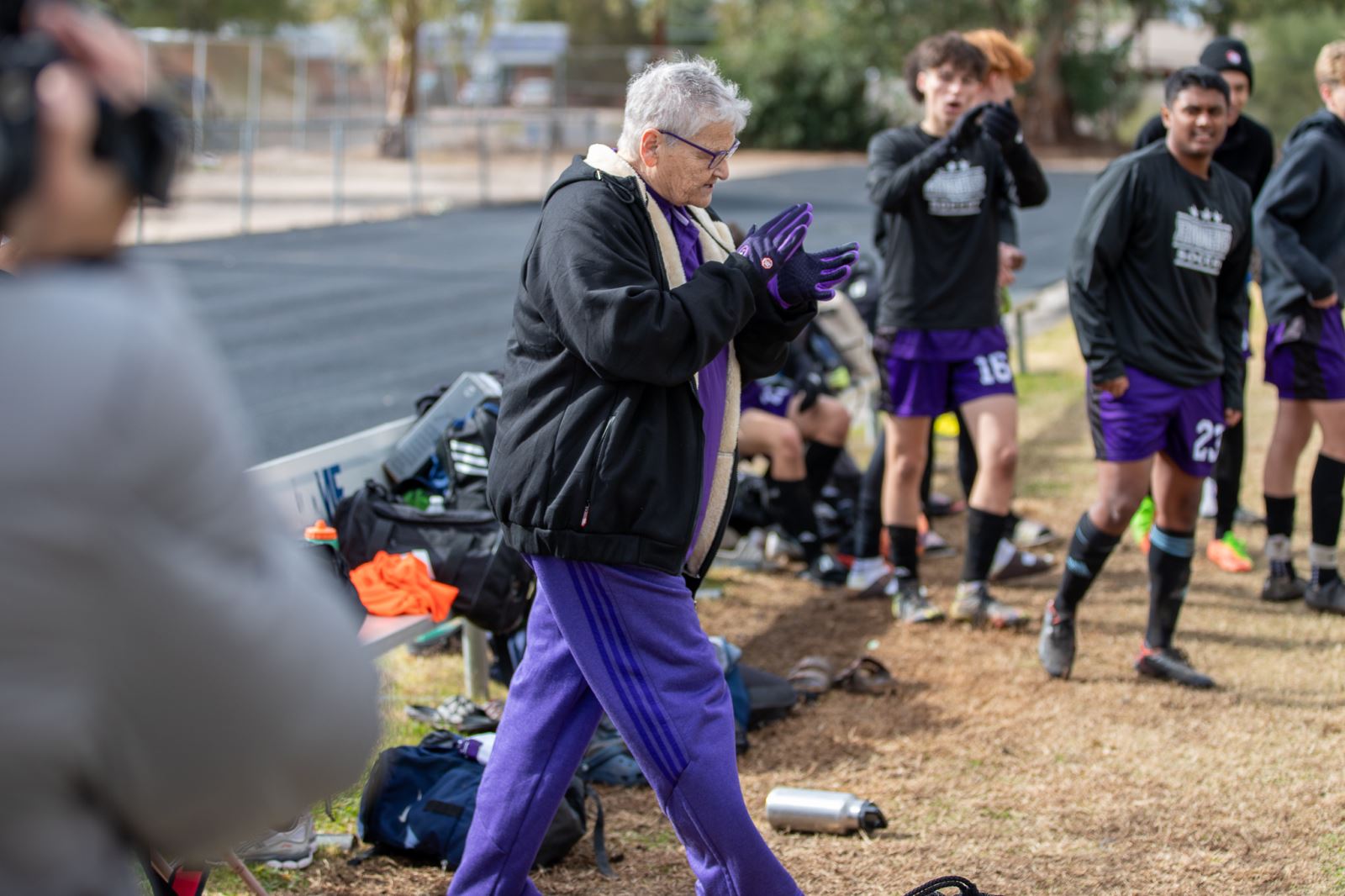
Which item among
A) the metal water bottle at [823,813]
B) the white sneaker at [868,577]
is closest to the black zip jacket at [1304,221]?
the white sneaker at [868,577]

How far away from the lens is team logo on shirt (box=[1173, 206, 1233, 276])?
490cm

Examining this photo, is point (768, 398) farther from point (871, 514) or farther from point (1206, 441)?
point (1206, 441)

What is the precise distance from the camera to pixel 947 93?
5758 mm

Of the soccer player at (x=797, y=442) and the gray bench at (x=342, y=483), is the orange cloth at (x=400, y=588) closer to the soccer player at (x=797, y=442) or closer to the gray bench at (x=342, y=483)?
the gray bench at (x=342, y=483)

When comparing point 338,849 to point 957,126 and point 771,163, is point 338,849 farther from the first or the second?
point 771,163

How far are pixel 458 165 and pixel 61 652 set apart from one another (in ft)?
90.6

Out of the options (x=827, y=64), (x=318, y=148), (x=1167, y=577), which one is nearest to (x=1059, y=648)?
(x=1167, y=577)

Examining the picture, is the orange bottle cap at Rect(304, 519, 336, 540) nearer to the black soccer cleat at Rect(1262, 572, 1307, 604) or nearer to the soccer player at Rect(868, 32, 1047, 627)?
the soccer player at Rect(868, 32, 1047, 627)

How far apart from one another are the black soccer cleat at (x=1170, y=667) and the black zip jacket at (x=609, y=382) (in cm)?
298

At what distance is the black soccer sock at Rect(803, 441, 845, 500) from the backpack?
3.22 m

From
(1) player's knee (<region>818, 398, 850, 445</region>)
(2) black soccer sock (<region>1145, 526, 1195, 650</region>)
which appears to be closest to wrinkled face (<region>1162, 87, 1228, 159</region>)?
(2) black soccer sock (<region>1145, 526, 1195, 650</region>)

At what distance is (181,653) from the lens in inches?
51.9

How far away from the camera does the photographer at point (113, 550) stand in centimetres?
125

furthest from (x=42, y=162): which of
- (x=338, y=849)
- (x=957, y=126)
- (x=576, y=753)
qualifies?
(x=957, y=126)
